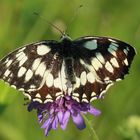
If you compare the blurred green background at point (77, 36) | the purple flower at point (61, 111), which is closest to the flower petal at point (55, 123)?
the purple flower at point (61, 111)

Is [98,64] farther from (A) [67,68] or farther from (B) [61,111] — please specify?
(B) [61,111]

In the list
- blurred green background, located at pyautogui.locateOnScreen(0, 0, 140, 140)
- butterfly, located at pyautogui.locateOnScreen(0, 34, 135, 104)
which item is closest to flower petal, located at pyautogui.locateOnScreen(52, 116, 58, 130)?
butterfly, located at pyautogui.locateOnScreen(0, 34, 135, 104)

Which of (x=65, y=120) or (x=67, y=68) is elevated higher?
(x=67, y=68)

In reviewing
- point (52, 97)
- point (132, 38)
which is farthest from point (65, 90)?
point (132, 38)

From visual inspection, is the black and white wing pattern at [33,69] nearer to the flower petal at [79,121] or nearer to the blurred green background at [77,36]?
the flower petal at [79,121]

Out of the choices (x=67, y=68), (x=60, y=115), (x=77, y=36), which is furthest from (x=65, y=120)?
(x=77, y=36)

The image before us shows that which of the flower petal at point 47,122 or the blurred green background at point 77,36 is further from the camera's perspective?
the blurred green background at point 77,36

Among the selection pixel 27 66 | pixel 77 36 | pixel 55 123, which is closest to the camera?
pixel 27 66
